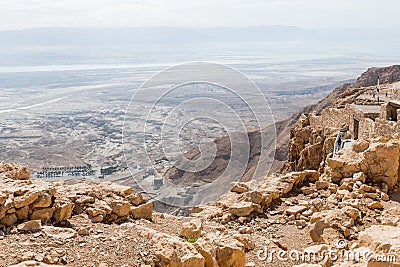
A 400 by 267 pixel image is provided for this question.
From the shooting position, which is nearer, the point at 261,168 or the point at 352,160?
the point at 352,160

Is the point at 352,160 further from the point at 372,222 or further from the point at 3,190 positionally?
the point at 3,190

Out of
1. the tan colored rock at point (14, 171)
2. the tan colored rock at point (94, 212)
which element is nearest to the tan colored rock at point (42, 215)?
the tan colored rock at point (94, 212)

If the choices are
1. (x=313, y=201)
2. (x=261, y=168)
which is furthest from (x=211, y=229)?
(x=261, y=168)

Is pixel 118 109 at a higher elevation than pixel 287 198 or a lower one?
lower

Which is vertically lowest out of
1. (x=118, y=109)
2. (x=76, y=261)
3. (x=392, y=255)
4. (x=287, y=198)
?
(x=118, y=109)

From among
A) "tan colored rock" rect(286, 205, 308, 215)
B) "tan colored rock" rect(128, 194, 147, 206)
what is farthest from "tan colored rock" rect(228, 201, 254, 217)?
"tan colored rock" rect(128, 194, 147, 206)

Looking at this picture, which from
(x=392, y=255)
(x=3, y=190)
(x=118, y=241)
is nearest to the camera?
(x=392, y=255)

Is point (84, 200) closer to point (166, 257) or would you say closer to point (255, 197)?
point (166, 257)

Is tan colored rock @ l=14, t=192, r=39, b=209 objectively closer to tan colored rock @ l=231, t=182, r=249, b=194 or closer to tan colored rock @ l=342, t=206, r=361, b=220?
tan colored rock @ l=342, t=206, r=361, b=220
